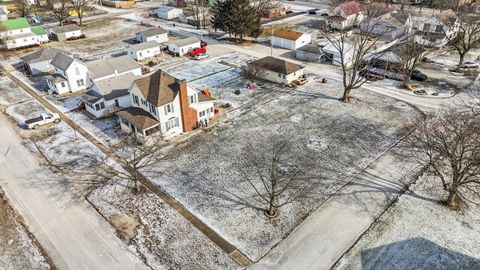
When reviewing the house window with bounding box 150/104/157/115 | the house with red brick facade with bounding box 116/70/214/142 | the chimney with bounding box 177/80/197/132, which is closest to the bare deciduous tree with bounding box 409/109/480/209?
the chimney with bounding box 177/80/197/132

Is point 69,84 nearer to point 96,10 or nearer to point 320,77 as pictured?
point 320,77

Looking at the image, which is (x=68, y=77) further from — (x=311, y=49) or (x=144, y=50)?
(x=311, y=49)

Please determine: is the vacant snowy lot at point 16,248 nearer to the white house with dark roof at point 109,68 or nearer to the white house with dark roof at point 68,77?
the white house with dark roof at point 109,68

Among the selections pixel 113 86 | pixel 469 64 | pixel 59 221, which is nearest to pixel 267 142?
pixel 59 221

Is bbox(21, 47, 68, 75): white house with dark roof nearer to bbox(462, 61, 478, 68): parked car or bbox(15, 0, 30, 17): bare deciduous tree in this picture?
bbox(15, 0, 30, 17): bare deciduous tree

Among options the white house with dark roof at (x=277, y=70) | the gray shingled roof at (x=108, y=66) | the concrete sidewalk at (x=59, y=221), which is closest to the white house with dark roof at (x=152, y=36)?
the gray shingled roof at (x=108, y=66)
